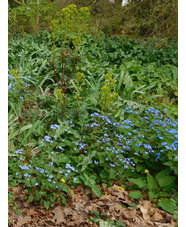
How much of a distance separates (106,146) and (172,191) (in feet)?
2.52

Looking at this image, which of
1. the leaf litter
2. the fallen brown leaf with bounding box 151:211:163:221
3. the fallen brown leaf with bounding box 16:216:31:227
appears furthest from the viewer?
the fallen brown leaf with bounding box 151:211:163:221

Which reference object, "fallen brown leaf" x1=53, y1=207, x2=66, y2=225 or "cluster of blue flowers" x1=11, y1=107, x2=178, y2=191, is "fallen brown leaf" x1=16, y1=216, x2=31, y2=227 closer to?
"fallen brown leaf" x1=53, y1=207, x2=66, y2=225

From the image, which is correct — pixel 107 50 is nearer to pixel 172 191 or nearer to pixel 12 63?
pixel 12 63

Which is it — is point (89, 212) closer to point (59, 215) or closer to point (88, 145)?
point (59, 215)

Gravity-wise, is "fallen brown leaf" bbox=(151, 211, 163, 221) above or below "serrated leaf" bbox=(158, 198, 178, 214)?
below

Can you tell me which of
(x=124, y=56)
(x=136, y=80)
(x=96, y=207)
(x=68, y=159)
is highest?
(x=124, y=56)

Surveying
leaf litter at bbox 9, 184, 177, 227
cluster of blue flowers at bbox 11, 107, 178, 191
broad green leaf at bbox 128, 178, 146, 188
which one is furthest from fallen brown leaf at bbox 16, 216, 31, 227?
broad green leaf at bbox 128, 178, 146, 188

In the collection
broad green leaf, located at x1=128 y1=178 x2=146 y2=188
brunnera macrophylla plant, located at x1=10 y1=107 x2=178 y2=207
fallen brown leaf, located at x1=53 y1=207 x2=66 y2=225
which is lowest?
fallen brown leaf, located at x1=53 y1=207 x2=66 y2=225

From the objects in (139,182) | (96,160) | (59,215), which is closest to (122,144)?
(96,160)

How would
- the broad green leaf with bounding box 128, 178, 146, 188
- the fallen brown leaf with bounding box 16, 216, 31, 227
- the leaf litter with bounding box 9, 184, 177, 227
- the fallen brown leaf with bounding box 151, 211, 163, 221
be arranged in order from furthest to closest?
the broad green leaf with bounding box 128, 178, 146, 188
the fallen brown leaf with bounding box 151, 211, 163, 221
the leaf litter with bounding box 9, 184, 177, 227
the fallen brown leaf with bounding box 16, 216, 31, 227

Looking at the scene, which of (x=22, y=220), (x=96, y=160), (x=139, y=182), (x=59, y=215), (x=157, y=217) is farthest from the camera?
(x=96, y=160)

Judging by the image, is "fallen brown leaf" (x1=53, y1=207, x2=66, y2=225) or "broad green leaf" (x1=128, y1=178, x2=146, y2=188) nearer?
Answer: "fallen brown leaf" (x1=53, y1=207, x2=66, y2=225)

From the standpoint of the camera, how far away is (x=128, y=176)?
2549 mm

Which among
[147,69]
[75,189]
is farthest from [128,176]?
[147,69]
